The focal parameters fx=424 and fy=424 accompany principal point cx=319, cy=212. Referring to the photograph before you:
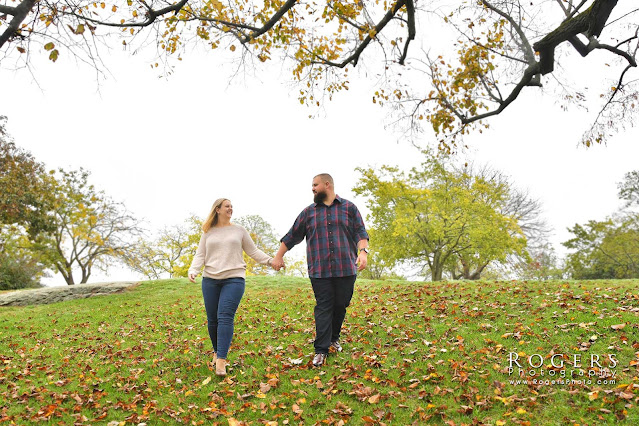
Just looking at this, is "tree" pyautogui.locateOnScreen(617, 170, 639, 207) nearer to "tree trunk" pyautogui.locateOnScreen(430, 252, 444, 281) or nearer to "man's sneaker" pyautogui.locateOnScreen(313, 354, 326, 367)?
"tree trunk" pyautogui.locateOnScreen(430, 252, 444, 281)

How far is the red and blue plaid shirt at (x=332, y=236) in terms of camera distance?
5480mm

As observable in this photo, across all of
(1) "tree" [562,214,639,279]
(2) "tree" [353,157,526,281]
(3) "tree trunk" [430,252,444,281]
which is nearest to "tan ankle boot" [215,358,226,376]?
(2) "tree" [353,157,526,281]

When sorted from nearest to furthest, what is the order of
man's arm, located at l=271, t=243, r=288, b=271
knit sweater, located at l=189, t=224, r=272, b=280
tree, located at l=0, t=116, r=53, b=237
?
knit sweater, located at l=189, t=224, r=272, b=280, man's arm, located at l=271, t=243, r=288, b=271, tree, located at l=0, t=116, r=53, b=237

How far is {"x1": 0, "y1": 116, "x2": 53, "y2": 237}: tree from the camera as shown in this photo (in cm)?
2016

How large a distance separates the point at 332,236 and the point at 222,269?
147 centimetres

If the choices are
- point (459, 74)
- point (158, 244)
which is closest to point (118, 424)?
point (459, 74)

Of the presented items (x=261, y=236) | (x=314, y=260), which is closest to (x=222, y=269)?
(x=314, y=260)

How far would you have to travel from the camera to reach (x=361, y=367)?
5383 millimetres

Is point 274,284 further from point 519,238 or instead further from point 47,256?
point 47,256

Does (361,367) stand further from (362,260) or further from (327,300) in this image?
(362,260)

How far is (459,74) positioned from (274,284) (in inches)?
389

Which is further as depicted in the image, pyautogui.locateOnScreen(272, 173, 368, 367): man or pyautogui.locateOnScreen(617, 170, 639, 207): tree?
pyautogui.locateOnScreen(617, 170, 639, 207): tree

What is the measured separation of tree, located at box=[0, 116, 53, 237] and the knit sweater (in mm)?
19115

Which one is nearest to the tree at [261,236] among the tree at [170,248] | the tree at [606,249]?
the tree at [170,248]
